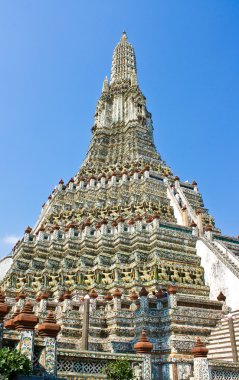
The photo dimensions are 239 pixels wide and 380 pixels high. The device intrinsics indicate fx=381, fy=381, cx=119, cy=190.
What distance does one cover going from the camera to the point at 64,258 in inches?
1081

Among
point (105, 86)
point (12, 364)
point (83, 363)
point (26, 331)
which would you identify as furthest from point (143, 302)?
point (105, 86)

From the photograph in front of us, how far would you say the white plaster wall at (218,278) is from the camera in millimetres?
22766

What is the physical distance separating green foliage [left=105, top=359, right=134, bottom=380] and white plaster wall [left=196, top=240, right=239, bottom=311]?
40.9 ft

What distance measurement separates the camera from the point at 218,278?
24.5m

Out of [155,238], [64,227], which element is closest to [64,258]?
[64,227]

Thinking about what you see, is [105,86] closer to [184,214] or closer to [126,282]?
[184,214]

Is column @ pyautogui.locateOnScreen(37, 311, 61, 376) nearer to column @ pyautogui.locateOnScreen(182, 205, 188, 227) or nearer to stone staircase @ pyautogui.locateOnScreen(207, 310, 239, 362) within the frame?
stone staircase @ pyautogui.locateOnScreen(207, 310, 239, 362)

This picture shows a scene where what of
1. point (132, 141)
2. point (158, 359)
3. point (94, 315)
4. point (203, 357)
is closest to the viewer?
point (203, 357)

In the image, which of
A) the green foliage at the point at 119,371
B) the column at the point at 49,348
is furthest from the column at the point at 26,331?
the green foliage at the point at 119,371

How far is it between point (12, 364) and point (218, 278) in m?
18.2

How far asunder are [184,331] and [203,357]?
19.0 feet

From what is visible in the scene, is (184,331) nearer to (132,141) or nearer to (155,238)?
(155,238)

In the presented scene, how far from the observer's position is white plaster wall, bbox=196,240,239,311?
74.7 ft

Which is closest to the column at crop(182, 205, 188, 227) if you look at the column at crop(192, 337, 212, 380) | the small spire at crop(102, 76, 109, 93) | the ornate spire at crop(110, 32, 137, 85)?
the column at crop(192, 337, 212, 380)
